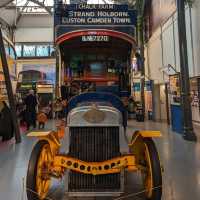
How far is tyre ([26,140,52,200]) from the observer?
9.58 ft

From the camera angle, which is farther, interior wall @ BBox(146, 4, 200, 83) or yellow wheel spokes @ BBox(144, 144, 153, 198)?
interior wall @ BBox(146, 4, 200, 83)

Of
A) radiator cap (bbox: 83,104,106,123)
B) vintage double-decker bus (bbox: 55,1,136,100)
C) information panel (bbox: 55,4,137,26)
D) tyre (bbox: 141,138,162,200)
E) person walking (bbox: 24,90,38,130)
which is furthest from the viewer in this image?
person walking (bbox: 24,90,38,130)

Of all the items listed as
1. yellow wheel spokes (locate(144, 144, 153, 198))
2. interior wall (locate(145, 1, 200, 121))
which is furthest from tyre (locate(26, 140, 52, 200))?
interior wall (locate(145, 1, 200, 121))

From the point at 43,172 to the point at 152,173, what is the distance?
1.21 meters

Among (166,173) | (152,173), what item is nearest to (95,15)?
(166,173)

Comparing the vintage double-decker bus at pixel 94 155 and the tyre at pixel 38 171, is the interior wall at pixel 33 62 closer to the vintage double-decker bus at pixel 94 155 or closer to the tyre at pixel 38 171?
the vintage double-decker bus at pixel 94 155

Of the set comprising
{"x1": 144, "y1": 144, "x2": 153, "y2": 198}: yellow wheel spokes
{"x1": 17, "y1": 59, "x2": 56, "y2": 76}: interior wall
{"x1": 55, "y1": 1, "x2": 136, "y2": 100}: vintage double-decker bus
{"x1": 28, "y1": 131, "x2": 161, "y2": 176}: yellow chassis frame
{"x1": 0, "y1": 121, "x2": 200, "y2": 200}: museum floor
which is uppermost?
{"x1": 17, "y1": 59, "x2": 56, "y2": 76}: interior wall

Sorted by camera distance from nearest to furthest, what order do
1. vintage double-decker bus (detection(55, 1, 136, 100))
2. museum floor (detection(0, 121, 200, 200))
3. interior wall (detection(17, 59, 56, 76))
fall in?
1. museum floor (detection(0, 121, 200, 200))
2. vintage double-decker bus (detection(55, 1, 136, 100))
3. interior wall (detection(17, 59, 56, 76))

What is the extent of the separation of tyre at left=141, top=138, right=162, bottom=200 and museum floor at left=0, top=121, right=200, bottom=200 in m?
0.35

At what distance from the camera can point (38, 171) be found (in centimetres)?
307

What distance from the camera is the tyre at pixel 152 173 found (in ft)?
9.48

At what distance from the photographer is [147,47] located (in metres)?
16.4

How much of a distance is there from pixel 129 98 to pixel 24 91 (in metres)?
12.8

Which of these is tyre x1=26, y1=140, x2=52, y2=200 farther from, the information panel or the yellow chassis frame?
the information panel
